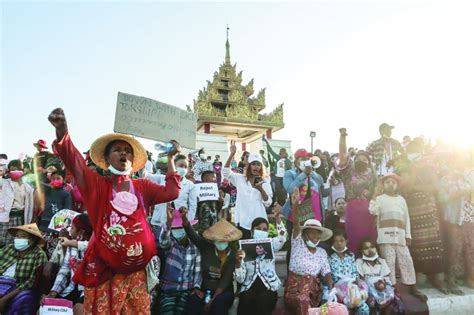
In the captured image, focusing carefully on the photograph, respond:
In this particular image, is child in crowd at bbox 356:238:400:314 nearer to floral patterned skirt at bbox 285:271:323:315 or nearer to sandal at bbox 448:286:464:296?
floral patterned skirt at bbox 285:271:323:315

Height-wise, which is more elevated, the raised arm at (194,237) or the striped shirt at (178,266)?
the raised arm at (194,237)

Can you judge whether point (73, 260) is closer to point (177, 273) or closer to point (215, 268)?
point (177, 273)

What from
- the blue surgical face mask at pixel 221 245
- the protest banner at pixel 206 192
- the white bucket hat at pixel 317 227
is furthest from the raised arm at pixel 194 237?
the white bucket hat at pixel 317 227

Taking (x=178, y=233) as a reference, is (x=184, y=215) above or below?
above

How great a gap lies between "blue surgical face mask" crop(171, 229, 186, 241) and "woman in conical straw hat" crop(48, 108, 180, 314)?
2052 mm

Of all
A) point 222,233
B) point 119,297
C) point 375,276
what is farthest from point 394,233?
point 119,297

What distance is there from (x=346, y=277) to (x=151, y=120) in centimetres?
327

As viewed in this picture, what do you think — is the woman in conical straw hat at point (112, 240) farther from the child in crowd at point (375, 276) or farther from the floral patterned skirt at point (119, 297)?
the child in crowd at point (375, 276)

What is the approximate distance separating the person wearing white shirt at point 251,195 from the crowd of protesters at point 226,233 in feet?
0.05

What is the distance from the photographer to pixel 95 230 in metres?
2.66

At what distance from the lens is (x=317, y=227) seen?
5.07m

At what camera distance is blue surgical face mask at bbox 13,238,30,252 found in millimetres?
4477

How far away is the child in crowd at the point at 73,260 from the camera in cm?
411

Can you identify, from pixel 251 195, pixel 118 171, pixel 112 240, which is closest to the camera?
pixel 112 240
